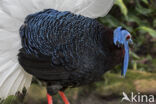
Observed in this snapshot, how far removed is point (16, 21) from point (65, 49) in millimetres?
550

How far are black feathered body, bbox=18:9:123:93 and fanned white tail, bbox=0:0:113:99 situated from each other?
0.26ft

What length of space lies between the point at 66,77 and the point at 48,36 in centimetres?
40

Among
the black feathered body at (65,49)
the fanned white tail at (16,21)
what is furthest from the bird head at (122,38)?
the fanned white tail at (16,21)

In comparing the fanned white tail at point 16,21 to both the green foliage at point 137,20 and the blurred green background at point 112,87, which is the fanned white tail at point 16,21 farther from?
the green foliage at point 137,20

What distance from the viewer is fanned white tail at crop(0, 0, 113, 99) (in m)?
2.51

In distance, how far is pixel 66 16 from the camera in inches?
102

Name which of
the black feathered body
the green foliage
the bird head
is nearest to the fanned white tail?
the black feathered body

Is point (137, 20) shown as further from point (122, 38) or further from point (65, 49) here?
point (65, 49)

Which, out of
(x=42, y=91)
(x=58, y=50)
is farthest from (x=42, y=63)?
(x=42, y=91)

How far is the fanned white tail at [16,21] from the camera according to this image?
2506 mm

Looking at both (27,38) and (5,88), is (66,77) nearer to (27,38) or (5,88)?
(27,38)

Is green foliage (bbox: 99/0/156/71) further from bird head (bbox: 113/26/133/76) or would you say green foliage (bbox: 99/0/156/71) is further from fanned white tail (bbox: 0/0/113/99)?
bird head (bbox: 113/26/133/76)

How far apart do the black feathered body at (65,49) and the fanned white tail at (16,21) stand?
0.08 m

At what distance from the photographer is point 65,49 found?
244cm
